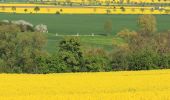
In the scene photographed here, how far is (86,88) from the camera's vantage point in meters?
25.4

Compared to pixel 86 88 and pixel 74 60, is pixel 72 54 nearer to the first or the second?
pixel 74 60

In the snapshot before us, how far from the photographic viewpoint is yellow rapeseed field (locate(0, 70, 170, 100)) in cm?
2128

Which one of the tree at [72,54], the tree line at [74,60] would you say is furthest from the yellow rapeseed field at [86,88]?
the tree at [72,54]

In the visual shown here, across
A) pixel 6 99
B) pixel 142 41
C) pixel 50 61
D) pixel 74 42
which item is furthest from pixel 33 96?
→ pixel 142 41

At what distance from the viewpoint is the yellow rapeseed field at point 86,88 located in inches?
838

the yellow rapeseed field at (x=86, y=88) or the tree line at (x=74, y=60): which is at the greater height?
the yellow rapeseed field at (x=86, y=88)

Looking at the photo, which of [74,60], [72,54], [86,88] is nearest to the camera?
[86,88]

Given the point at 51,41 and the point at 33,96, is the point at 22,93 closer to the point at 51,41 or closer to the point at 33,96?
the point at 33,96

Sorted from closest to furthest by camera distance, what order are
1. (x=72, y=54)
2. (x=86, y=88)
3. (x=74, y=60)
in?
(x=86, y=88) → (x=74, y=60) → (x=72, y=54)

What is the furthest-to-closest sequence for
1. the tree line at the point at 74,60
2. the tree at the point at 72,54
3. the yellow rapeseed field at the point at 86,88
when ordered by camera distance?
the tree at the point at 72,54
the tree line at the point at 74,60
the yellow rapeseed field at the point at 86,88

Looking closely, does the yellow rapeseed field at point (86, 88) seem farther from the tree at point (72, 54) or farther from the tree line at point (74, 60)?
the tree at point (72, 54)

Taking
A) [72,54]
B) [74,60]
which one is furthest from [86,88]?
[72,54]

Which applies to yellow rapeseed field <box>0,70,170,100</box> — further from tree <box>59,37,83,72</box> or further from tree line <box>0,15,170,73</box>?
tree <box>59,37,83,72</box>

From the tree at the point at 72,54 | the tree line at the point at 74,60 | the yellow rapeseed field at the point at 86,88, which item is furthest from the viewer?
the tree at the point at 72,54
